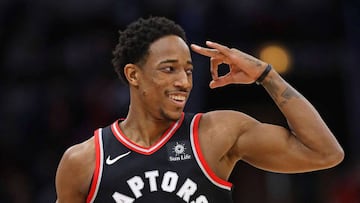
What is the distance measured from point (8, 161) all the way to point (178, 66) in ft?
20.0

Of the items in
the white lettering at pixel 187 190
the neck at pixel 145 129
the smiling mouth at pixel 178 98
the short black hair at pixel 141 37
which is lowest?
the white lettering at pixel 187 190

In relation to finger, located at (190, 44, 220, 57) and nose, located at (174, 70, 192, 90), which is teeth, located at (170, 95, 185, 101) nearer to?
nose, located at (174, 70, 192, 90)

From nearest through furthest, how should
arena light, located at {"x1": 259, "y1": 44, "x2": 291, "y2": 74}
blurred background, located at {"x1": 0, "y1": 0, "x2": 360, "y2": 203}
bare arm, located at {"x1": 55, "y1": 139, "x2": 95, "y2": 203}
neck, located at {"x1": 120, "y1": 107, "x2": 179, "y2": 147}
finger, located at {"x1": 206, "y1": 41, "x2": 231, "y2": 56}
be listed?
finger, located at {"x1": 206, "y1": 41, "x2": 231, "y2": 56} < bare arm, located at {"x1": 55, "y1": 139, "x2": 95, "y2": 203} < neck, located at {"x1": 120, "y1": 107, "x2": 179, "y2": 147} < blurred background, located at {"x1": 0, "y1": 0, "x2": 360, "y2": 203} < arena light, located at {"x1": 259, "y1": 44, "x2": 291, "y2": 74}

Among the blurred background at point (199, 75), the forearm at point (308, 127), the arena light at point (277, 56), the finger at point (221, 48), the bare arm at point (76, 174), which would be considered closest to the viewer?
the forearm at point (308, 127)

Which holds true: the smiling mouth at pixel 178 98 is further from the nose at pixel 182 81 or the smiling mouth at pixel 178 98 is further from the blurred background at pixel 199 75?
the blurred background at pixel 199 75

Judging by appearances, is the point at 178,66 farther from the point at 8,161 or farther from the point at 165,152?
the point at 8,161

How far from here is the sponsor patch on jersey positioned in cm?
472

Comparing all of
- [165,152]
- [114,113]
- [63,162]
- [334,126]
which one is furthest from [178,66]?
[334,126]

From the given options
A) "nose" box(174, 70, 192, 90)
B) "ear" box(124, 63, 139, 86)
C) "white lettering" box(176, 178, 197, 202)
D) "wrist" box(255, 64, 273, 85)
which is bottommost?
"white lettering" box(176, 178, 197, 202)

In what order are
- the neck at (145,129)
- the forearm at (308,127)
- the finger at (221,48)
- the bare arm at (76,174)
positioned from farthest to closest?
the neck at (145,129) → the bare arm at (76,174) → the finger at (221,48) → the forearm at (308,127)

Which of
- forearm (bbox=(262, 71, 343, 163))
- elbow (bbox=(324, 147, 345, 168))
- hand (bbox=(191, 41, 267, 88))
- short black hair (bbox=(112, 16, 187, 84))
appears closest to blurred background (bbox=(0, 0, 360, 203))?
short black hair (bbox=(112, 16, 187, 84))

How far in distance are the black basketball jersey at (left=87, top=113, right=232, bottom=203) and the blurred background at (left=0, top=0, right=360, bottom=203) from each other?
4.69m

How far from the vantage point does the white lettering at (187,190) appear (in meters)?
4.60

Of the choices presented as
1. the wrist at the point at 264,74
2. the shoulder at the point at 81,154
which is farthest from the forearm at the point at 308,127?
the shoulder at the point at 81,154
